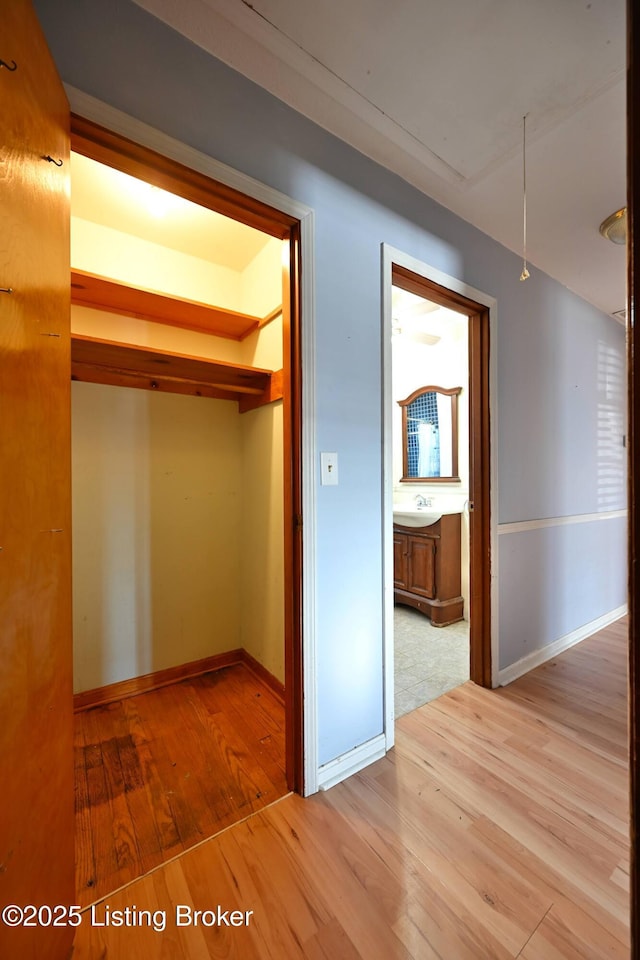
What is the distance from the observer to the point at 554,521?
2.55m

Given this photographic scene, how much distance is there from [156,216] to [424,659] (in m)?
3.00

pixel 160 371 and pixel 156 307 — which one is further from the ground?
pixel 156 307

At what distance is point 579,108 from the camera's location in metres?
1.42

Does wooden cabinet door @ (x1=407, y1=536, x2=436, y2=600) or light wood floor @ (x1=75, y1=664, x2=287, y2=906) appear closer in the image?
light wood floor @ (x1=75, y1=664, x2=287, y2=906)

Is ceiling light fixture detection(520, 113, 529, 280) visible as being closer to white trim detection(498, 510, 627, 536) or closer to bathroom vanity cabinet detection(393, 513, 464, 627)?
white trim detection(498, 510, 627, 536)

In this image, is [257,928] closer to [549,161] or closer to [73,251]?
[73,251]

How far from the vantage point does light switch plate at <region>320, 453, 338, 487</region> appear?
1.46 m

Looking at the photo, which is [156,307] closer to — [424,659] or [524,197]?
[524,197]

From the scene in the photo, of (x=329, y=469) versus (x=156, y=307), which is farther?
(x=156, y=307)

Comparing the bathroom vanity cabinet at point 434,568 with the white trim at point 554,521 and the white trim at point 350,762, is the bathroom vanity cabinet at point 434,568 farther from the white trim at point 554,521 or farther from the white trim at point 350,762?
the white trim at point 350,762

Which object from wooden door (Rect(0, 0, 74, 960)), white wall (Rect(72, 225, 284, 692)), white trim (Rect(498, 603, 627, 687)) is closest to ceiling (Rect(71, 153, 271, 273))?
white wall (Rect(72, 225, 284, 692))

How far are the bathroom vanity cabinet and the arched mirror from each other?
52 centimetres

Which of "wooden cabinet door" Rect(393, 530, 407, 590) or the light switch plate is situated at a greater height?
the light switch plate

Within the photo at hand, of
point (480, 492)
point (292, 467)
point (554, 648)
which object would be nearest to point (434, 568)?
point (554, 648)
